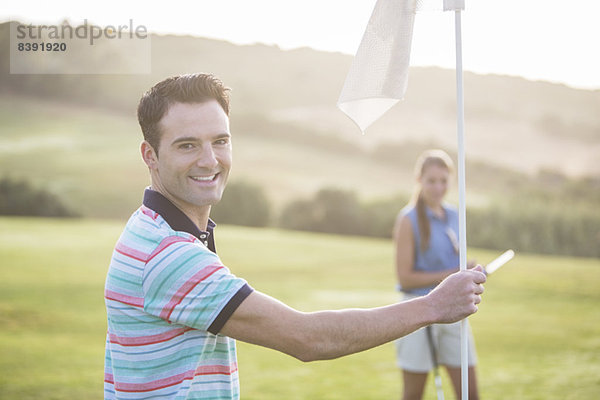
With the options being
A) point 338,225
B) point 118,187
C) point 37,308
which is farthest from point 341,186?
point 37,308

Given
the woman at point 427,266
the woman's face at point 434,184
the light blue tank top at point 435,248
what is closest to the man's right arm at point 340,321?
the woman at point 427,266

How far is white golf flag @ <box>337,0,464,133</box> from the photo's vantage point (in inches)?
77.9

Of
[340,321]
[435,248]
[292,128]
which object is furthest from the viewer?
[292,128]

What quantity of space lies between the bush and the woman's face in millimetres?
14368

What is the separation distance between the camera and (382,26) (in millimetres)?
1978

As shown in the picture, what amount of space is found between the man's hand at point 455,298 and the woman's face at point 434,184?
2481mm

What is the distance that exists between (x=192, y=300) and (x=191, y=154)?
1.37 ft

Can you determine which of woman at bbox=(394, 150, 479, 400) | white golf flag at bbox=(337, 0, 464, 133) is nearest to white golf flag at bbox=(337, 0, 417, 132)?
white golf flag at bbox=(337, 0, 464, 133)

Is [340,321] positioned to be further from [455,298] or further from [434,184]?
[434,184]

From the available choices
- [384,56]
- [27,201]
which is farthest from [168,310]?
[27,201]

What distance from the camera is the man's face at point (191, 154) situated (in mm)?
1704

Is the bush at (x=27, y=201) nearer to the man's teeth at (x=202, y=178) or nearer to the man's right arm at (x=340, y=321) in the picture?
the man's teeth at (x=202, y=178)

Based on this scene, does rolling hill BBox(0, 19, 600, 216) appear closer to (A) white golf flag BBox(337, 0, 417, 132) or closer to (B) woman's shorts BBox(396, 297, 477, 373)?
(B) woman's shorts BBox(396, 297, 477, 373)

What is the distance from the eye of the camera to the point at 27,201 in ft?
54.0
